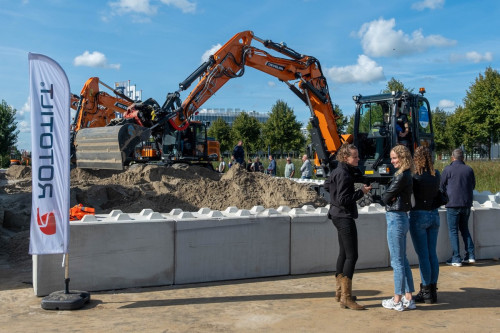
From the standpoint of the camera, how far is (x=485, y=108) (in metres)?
34.3

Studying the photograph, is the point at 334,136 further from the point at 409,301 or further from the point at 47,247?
the point at 47,247

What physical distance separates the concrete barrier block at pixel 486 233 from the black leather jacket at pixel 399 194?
3647 millimetres

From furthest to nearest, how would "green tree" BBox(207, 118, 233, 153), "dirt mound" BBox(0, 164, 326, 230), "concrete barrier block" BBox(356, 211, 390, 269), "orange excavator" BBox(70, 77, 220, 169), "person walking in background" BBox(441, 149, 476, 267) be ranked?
"green tree" BBox(207, 118, 233, 153) < "orange excavator" BBox(70, 77, 220, 169) < "dirt mound" BBox(0, 164, 326, 230) < "person walking in background" BBox(441, 149, 476, 267) < "concrete barrier block" BBox(356, 211, 390, 269)

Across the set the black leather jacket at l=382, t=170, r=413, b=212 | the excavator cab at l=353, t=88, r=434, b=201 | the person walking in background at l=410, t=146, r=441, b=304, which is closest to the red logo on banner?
the black leather jacket at l=382, t=170, r=413, b=212

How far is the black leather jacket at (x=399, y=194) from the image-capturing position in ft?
17.7

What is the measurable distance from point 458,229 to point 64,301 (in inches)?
239

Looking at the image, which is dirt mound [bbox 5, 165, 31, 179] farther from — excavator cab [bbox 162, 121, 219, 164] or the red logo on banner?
the red logo on banner

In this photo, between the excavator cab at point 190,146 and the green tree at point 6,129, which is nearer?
the excavator cab at point 190,146

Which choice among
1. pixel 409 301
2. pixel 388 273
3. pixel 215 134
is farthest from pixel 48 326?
pixel 215 134

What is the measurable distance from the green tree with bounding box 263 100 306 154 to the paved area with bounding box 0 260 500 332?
40.8 meters

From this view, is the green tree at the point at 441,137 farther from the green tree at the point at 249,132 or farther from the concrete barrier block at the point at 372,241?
the concrete barrier block at the point at 372,241

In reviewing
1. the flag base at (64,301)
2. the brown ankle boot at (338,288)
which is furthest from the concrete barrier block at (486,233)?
the flag base at (64,301)

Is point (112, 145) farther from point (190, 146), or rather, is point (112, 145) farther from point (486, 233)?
point (486, 233)

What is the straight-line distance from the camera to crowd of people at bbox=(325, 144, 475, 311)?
17.8 feet
